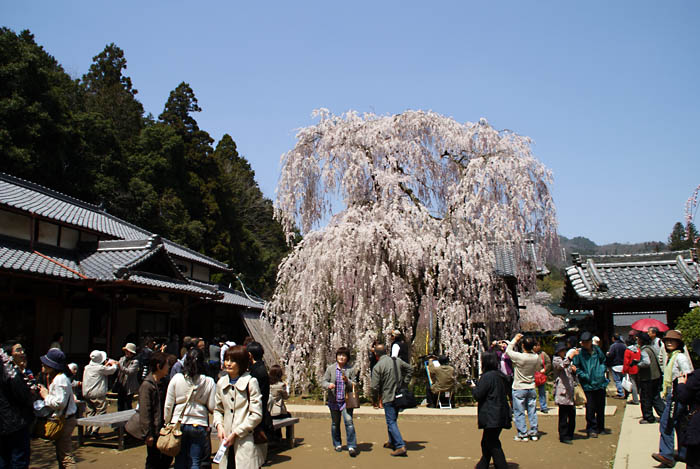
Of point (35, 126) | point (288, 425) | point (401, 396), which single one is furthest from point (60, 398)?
point (35, 126)

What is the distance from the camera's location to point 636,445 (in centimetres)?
793

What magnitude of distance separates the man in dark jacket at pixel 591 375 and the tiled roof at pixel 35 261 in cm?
1173

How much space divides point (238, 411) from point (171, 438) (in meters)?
1.03

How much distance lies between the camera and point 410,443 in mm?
8844

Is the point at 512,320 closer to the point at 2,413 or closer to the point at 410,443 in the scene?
the point at 410,443

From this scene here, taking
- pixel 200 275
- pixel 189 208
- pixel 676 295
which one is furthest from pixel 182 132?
pixel 676 295

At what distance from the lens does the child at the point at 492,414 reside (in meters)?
6.36

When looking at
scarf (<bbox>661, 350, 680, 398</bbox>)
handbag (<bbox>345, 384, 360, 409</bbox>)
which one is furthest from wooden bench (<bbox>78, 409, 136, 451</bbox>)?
scarf (<bbox>661, 350, 680, 398</bbox>)

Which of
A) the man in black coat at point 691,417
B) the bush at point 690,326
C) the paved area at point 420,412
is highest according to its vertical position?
the bush at point 690,326

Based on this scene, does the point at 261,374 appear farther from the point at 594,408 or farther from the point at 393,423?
the point at 594,408

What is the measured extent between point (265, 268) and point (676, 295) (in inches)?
1256

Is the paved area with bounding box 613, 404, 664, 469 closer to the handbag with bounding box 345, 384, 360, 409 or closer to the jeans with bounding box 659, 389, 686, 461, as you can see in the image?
the jeans with bounding box 659, 389, 686, 461

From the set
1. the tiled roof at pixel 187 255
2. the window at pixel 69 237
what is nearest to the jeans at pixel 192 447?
the window at pixel 69 237

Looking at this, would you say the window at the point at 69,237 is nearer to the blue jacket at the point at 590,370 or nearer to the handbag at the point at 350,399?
the handbag at the point at 350,399
